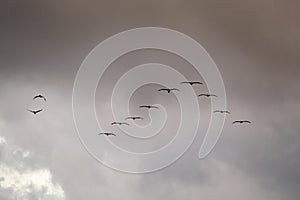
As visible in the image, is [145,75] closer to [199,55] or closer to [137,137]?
[199,55]

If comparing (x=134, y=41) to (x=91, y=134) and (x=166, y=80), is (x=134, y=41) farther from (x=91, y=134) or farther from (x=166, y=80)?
(x=91, y=134)

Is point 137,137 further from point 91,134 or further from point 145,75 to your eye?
point 145,75

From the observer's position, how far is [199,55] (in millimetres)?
152250

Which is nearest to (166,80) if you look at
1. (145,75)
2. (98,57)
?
(145,75)

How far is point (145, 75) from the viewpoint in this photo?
146 metres

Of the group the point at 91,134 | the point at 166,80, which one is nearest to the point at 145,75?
the point at 166,80

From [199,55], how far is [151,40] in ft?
38.1

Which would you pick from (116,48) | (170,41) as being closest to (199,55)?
(170,41)

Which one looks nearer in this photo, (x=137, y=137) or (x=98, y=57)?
(x=98, y=57)

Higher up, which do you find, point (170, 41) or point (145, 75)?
point (170, 41)

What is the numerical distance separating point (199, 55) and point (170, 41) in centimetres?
766

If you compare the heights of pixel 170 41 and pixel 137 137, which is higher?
pixel 170 41

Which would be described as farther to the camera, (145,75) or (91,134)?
(91,134)

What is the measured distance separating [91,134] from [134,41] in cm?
2646
